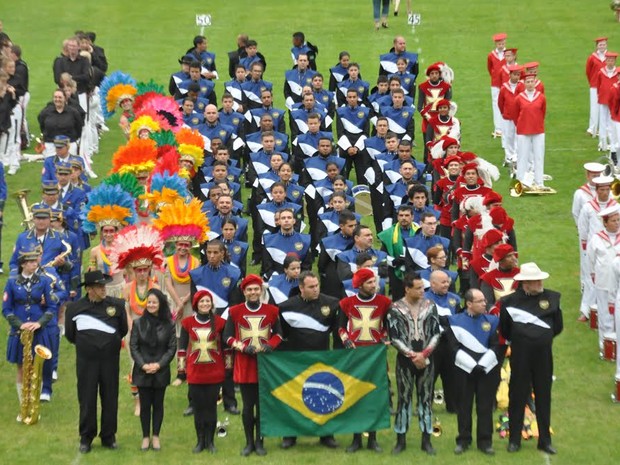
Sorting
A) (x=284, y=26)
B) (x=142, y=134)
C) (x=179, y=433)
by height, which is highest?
(x=284, y=26)

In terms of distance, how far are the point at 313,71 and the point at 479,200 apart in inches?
358

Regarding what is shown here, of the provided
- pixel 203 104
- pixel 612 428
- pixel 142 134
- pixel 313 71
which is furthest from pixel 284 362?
pixel 313 71

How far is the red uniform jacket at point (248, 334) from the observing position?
14.9 m

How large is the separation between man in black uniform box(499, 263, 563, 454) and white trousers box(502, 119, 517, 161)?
453 inches

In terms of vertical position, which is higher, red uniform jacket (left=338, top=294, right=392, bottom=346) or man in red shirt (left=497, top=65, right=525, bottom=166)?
man in red shirt (left=497, top=65, right=525, bottom=166)

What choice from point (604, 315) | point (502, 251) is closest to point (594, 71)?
point (604, 315)

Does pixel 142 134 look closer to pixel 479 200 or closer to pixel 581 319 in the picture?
pixel 479 200

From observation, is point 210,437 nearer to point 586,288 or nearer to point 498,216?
point 498,216

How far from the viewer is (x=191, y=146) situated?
70.6 feet

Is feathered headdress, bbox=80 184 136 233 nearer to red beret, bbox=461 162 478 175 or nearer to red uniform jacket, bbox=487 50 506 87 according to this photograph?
red beret, bbox=461 162 478 175

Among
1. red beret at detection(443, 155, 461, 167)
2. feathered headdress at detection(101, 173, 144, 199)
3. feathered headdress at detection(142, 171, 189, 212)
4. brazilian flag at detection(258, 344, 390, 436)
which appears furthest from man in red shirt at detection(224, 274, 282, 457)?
red beret at detection(443, 155, 461, 167)

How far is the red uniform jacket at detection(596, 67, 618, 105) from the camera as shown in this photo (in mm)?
26844


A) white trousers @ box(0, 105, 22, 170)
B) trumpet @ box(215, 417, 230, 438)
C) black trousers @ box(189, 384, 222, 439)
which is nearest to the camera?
black trousers @ box(189, 384, 222, 439)

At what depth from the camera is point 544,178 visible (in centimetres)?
2561
